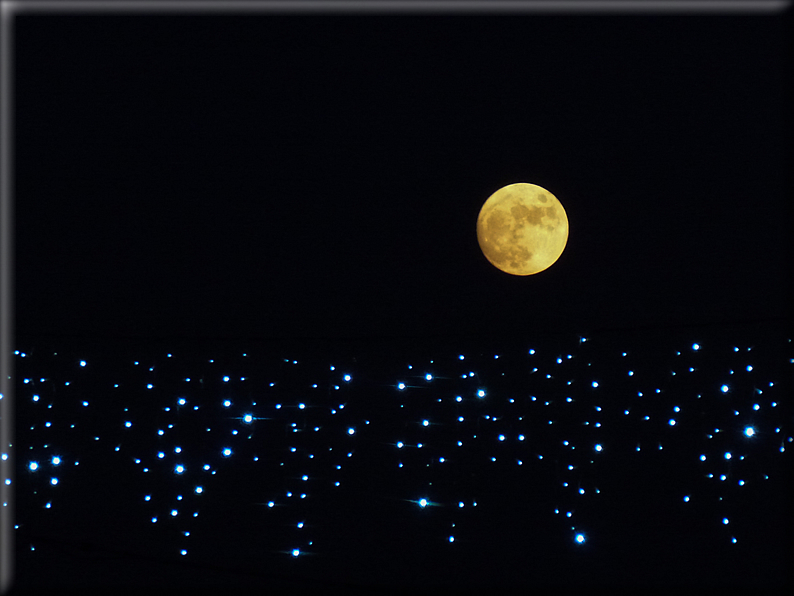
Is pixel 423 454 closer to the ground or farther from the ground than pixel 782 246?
closer to the ground

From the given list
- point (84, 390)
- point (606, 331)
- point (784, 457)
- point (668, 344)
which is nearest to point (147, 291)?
point (84, 390)

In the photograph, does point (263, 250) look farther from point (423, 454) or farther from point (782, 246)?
point (782, 246)

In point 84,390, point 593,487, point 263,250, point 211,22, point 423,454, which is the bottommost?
point 593,487

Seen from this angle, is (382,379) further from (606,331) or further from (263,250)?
(606,331)

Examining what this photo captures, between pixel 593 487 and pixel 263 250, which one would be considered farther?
pixel 263 250

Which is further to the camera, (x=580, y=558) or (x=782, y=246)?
(x=782, y=246)

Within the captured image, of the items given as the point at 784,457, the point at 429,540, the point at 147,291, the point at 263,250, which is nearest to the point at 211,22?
the point at 263,250

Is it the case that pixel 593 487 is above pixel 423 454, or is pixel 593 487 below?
below

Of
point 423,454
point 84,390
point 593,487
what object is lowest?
point 593,487
